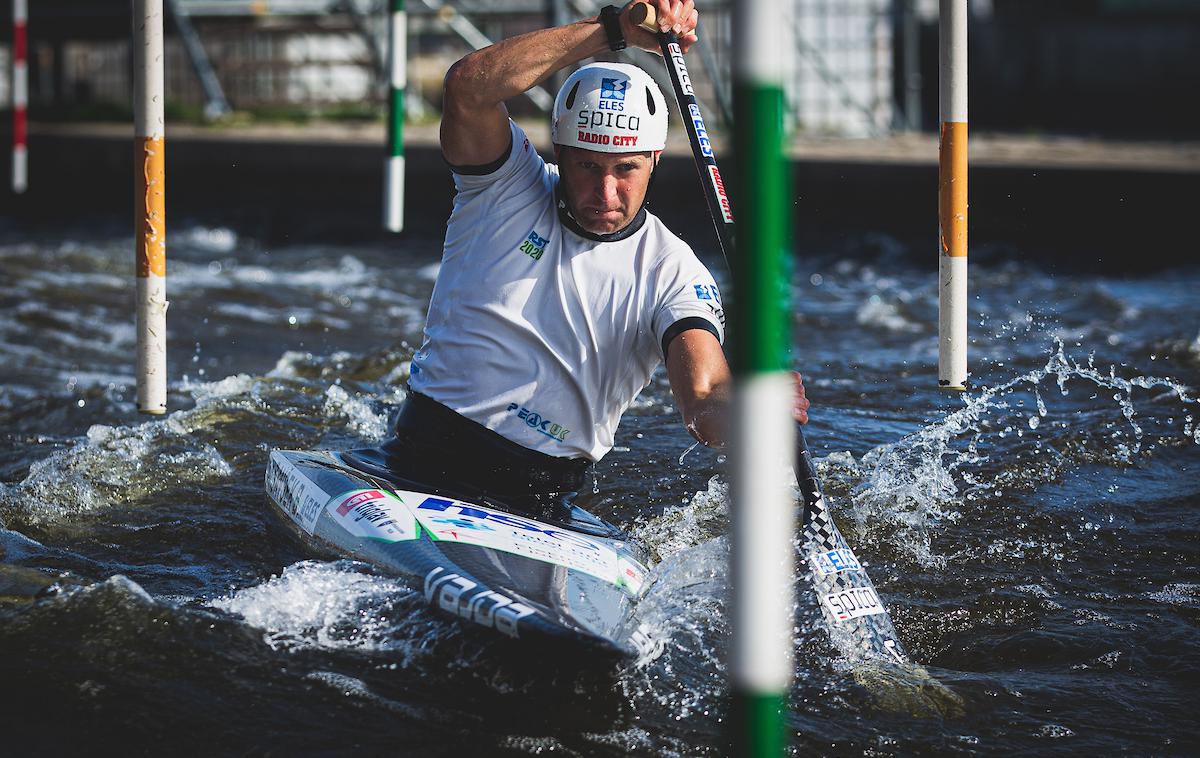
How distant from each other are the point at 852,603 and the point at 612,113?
4.76 feet

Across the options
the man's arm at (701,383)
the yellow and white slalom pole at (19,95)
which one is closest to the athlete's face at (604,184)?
the man's arm at (701,383)

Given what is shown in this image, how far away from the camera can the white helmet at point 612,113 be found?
3.86m

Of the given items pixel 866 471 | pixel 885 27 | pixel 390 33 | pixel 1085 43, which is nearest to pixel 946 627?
pixel 866 471

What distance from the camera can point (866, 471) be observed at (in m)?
5.14

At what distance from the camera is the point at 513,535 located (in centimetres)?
369

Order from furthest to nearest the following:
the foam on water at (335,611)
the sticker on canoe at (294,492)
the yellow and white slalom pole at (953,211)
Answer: the yellow and white slalom pole at (953,211) < the sticker on canoe at (294,492) < the foam on water at (335,611)

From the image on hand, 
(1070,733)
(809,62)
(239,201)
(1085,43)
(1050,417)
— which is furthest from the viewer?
(1085,43)

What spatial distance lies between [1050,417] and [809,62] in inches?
346

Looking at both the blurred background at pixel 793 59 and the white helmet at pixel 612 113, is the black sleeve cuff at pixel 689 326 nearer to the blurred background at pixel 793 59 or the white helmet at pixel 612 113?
the white helmet at pixel 612 113

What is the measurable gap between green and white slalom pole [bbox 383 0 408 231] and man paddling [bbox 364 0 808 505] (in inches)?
120

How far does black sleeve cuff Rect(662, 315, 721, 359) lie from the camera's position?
3.81 meters

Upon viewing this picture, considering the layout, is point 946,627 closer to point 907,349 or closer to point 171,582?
point 171,582

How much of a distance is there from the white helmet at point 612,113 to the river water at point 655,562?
115cm

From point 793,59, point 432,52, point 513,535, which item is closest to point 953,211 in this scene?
point 513,535
